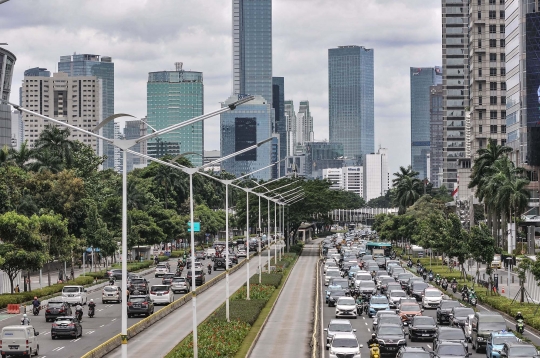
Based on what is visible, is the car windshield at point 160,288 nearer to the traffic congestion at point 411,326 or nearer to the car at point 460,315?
the traffic congestion at point 411,326

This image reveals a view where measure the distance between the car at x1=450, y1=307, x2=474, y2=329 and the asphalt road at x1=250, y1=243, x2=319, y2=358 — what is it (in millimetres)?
7754

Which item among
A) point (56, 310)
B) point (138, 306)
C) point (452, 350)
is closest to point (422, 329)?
point (452, 350)

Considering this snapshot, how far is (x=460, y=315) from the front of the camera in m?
55.5

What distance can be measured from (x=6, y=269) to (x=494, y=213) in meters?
64.8

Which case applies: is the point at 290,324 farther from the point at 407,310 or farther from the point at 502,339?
the point at 502,339

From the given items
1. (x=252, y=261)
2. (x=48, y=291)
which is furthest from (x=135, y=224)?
(x=48, y=291)

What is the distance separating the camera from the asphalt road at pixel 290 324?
49281mm

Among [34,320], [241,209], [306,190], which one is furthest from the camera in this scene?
[241,209]

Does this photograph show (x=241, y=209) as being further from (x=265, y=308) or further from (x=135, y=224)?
(x=265, y=308)

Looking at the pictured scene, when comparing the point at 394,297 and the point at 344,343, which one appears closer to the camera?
the point at 344,343

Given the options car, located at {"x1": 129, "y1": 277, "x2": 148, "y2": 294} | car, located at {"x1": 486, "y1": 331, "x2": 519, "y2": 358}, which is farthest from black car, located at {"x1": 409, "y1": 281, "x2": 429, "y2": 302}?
car, located at {"x1": 486, "y1": 331, "x2": 519, "y2": 358}

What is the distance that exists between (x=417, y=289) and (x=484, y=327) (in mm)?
30686

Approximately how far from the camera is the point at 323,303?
78.1 metres

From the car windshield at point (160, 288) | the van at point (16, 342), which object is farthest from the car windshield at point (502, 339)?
the car windshield at point (160, 288)
